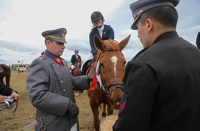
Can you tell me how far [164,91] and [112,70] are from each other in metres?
1.51

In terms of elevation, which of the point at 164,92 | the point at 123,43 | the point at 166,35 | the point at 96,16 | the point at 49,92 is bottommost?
the point at 49,92

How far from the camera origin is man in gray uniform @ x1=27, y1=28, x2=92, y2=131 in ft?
5.55

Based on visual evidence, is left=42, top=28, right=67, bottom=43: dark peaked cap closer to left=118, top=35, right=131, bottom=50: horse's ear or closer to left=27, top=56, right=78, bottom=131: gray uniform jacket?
left=27, top=56, right=78, bottom=131: gray uniform jacket

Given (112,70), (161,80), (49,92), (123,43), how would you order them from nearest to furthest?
(161,80)
(49,92)
(112,70)
(123,43)

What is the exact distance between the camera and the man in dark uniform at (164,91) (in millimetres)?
770

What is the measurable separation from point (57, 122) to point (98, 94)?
162 cm

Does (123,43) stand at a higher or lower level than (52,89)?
higher

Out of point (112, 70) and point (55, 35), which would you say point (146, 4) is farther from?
point (55, 35)

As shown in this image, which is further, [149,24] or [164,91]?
[149,24]

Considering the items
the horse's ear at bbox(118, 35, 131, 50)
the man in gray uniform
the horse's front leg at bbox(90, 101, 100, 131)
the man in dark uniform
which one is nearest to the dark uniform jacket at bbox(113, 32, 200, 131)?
the man in dark uniform

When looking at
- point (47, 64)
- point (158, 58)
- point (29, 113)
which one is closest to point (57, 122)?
point (47, 64)

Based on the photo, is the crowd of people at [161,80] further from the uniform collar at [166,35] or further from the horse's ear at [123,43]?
the horse's ear at [123,43]

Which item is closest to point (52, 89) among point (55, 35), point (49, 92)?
point (49, 92)

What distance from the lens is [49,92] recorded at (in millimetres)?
1726
